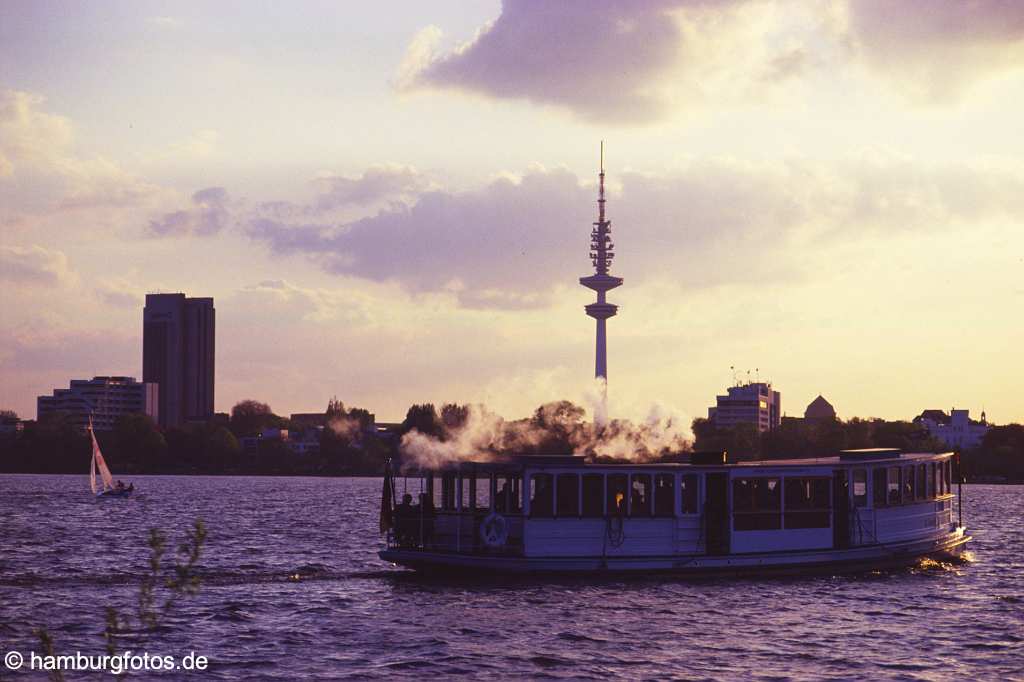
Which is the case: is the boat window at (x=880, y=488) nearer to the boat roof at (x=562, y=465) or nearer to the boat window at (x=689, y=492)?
the boat roof at (x=562, y=465)

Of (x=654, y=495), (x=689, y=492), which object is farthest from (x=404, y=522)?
(x=689, y=492)

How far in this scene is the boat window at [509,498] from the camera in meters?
46.6

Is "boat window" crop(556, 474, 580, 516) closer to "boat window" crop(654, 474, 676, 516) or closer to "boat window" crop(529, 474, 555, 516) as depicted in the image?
"boat window" crop(529, 474, 555, 516)

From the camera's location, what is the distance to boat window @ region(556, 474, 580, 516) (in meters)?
46.2

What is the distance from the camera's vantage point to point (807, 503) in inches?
1939

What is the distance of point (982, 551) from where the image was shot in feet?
229

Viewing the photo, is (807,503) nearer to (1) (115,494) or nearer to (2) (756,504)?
(2) (756,504)

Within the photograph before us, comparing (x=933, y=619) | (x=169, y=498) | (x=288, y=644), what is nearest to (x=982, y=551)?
(x=933, y=619)

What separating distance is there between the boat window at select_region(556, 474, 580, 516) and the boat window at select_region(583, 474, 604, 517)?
276 mm

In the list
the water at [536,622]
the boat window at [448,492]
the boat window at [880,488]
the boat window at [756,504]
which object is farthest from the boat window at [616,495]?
the boat window at [880,488]

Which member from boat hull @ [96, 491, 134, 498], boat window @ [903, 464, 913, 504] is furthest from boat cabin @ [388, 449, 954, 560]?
boat hull @ [96, 491, 134, 498]

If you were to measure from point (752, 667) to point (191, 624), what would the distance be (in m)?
17.1

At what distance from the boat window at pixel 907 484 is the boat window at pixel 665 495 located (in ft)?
35.4
